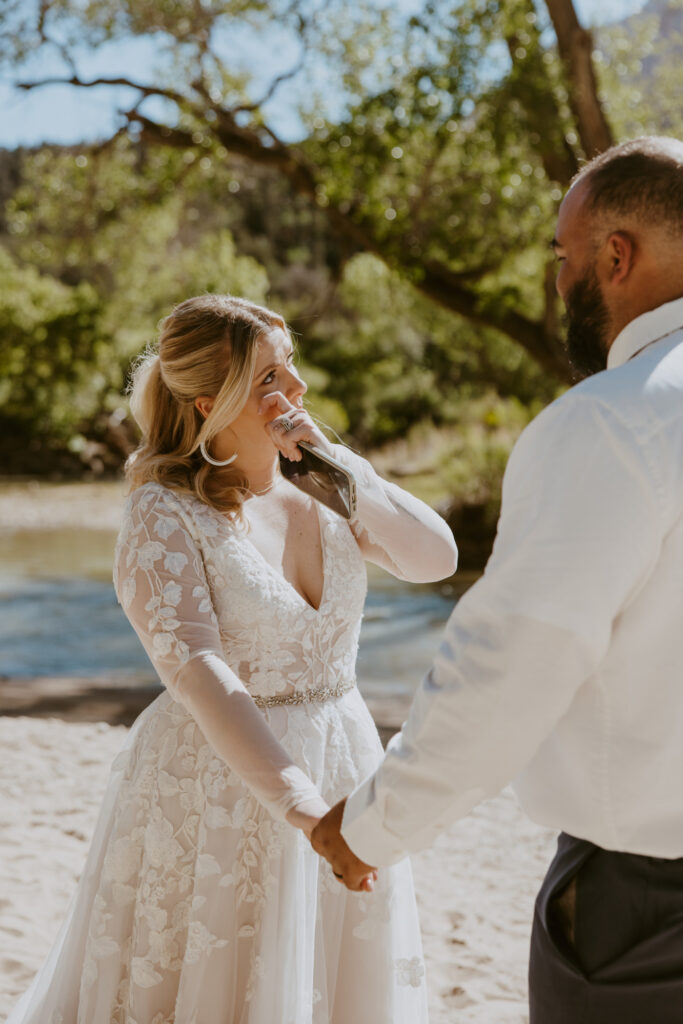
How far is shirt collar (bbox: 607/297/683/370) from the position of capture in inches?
62.7

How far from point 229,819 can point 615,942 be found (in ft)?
3.62

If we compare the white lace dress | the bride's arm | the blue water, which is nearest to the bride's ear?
the bride's arm

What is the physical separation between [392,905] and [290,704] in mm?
554

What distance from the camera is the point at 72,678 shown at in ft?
31.5

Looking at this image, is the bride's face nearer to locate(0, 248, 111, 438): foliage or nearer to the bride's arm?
the bride's arm

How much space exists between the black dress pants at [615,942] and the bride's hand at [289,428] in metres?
1.21

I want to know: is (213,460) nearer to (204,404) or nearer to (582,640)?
(204,404)

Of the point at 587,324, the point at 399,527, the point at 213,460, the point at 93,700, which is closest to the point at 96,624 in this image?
the point at 93,700

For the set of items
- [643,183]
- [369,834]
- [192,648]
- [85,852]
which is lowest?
[85,852]

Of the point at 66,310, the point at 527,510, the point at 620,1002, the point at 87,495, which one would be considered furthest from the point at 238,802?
the point at 66,310

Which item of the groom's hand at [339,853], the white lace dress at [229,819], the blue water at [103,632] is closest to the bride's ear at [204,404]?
the white lace dress at [229,819]

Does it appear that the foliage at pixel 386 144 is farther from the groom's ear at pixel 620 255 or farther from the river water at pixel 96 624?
the groom's ear at pixel 620 255

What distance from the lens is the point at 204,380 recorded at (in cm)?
262

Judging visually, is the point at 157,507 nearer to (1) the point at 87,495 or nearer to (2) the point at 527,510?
(2) the point at 527,510
